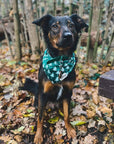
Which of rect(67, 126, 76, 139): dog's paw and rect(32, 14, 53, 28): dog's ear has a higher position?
rect(32, 14, 53, 28): dog's ear

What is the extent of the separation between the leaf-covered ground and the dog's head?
1278 millimetres

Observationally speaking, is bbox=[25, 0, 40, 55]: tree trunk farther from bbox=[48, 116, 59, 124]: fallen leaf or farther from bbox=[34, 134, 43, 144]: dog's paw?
bbox=[34, 134, 43, 144]: dog's paw

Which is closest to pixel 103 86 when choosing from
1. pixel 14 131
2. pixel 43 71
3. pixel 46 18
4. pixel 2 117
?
pixel 43 71

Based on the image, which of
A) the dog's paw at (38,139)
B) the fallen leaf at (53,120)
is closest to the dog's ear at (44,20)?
the fallen leaf at (53,120)

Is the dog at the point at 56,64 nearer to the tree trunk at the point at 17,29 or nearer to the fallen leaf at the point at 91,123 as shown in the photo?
the fallen leaf at the point at 91,123

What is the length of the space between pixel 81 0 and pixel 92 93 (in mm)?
2459

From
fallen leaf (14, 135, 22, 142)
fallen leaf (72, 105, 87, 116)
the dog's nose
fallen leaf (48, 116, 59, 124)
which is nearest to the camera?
the dog's nose

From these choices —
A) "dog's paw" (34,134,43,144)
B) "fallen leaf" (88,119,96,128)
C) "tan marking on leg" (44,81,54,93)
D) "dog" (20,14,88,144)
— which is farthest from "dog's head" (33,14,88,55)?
"dog's paw" (34,134,43,144)

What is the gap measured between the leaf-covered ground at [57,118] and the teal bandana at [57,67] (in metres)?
0.84

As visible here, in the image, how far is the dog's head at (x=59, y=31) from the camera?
188 cm

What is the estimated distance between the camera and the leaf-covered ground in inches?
81.9

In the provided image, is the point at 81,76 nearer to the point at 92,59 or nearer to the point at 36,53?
the point at 92,59

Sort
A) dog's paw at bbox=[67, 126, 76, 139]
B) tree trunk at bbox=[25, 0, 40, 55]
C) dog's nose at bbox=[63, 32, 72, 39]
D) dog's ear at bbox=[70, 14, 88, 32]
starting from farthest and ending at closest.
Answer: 1. tree trunk at bbox=[25, 0, 40, 55]
2. dog's ear at bbox=[70, 14, 88, 32]
3. dog's paw at bbox=[67, 126, 76, 139]
4. dog's nose at bbox=[63, 32, 72, 39]

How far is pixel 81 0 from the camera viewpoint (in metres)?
3.34
